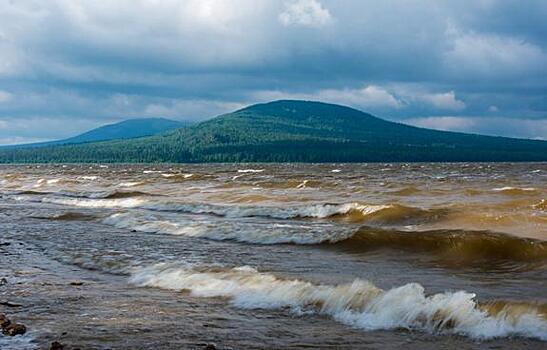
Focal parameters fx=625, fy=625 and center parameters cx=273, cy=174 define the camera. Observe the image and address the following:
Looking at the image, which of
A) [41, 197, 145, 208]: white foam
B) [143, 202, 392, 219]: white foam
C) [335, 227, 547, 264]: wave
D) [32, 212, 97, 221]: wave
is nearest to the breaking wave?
[143, 202, 392, 219]: white foam

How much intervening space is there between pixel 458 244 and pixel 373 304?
8.30 metres

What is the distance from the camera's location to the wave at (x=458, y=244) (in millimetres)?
17188

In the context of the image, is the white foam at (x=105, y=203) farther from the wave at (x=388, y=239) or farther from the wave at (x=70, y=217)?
the wave at (x=388, y=239)

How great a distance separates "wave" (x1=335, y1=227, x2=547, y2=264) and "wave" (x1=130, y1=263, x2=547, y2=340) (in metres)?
6.34

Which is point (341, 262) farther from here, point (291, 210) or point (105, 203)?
point (105, 203)

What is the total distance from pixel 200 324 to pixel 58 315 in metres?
2.61

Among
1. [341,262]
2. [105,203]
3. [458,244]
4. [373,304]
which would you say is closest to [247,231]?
[341,262]

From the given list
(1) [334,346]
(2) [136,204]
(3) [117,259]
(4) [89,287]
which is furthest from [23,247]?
(2) [136,204]

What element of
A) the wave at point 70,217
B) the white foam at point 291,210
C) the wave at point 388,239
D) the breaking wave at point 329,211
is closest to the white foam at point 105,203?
the breaking wave at point 329,211

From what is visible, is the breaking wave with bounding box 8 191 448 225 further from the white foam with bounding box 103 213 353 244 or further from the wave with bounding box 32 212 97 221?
the wave with bounding box 32 212 97 221

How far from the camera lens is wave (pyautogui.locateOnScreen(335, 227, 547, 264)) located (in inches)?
677

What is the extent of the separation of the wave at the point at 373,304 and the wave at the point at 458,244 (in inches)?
250

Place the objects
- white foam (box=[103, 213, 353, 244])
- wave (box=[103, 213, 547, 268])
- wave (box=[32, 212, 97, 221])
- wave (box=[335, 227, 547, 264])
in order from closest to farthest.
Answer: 1. wave (box=[335, 227, 547, 264])
2. wave (box=[103, 213, 547, 268])
3. white foam (box=[103, 213, 353, 244])
4. wave (box=[32, 212, 97, 221])

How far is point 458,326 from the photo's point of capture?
994cm
